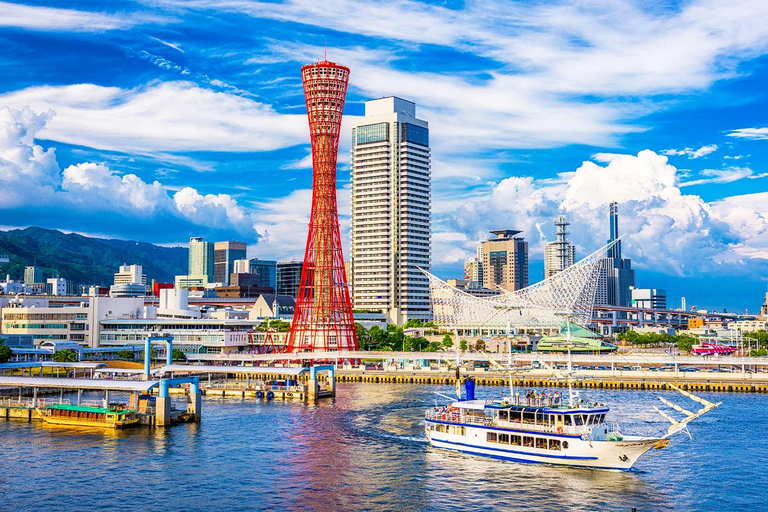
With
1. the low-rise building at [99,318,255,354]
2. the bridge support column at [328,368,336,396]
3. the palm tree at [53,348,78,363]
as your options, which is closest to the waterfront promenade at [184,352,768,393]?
the low-rise building at [99,318,255,354]

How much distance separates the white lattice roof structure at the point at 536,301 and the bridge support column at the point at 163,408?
360 feet

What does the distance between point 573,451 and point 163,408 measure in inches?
1303

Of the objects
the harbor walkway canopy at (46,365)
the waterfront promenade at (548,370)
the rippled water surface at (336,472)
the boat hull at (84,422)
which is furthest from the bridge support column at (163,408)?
the harbor walkway canopy at (46,365)

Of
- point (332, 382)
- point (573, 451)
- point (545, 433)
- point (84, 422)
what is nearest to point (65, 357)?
point (332, 382)

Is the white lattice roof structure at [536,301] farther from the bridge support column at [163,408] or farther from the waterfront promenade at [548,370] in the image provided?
the bridge support column at [163,408]

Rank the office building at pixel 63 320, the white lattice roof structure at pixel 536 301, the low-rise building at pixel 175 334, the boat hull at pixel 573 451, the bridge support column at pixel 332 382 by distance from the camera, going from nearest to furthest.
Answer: the boat hull at pixel 573 451 → the bridge support column at pixel 332 382 → the office building at pixel 63 320 → the low-rise building at pixel 175 334 → the white lattice roof structure at pixel 536 301

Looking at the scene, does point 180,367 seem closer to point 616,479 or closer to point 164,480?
point 164,480

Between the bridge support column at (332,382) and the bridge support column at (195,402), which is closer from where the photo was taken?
the bridge support column at (195,402)

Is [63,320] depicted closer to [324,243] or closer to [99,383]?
[324,243]

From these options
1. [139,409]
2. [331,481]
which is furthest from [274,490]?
[139,409]

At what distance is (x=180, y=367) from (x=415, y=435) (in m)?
37.7

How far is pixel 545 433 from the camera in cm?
5006

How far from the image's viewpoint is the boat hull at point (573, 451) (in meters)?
47.9

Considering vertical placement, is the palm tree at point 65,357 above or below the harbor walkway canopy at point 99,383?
above
